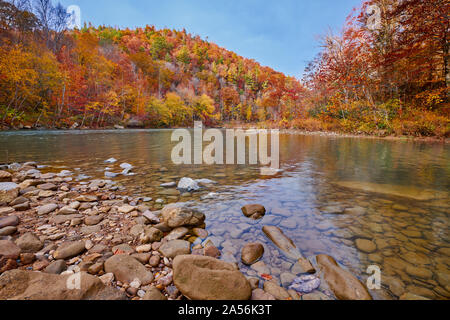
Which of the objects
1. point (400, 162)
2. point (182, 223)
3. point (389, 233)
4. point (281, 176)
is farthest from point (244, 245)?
point (400, 162)

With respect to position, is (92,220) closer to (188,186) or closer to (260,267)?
(188,186)

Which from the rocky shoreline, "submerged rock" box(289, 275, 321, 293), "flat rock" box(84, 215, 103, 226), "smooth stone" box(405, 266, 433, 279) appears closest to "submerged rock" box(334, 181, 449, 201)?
"smooth stone" box(405, 266, 433, 279)

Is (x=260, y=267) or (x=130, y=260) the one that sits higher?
(x=130, y=260)

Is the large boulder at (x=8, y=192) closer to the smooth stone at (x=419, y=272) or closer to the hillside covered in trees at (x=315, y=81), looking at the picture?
the smooth stone at (x=419, y=272)

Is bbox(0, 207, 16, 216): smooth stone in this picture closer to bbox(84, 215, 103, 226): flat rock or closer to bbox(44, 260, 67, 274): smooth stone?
bbox(84, 215, 103, 226): flat rock

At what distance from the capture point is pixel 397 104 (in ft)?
49.1

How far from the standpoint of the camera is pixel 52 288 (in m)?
A: 1.23

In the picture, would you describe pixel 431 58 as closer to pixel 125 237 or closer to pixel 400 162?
pixel 400 162

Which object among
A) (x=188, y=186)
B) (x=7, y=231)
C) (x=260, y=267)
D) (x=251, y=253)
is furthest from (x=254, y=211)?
(x=7, y=231)

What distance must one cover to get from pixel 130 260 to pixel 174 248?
1.33ft

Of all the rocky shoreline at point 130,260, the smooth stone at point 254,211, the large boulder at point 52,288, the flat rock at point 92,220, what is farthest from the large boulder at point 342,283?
the flat rock at point 92,220

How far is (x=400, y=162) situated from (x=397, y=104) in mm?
12556

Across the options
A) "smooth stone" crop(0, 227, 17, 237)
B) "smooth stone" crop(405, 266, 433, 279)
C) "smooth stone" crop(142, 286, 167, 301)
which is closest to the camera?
"smooth stone" crop(142, 286, 167, 301)

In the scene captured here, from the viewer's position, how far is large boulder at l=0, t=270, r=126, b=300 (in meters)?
1.18
